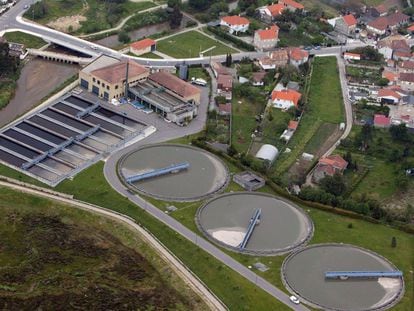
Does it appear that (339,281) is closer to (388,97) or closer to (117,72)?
(388,97)

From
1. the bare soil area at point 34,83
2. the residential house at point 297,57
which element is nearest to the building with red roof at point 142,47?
the bare soil area at point 34,83

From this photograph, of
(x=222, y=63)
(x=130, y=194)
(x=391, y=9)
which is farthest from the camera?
(x=391, y=9)

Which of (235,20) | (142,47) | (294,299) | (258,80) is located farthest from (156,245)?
(235,20)

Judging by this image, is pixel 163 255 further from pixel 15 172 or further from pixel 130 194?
pixel 15 172

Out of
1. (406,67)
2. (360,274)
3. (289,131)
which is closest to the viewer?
(360,274)

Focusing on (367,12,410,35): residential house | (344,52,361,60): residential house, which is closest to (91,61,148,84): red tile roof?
(344,52,361,60): residential house

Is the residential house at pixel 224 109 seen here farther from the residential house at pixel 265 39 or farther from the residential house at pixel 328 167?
the residential house at pixel 265 39

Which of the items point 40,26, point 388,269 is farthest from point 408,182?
point 40,26
